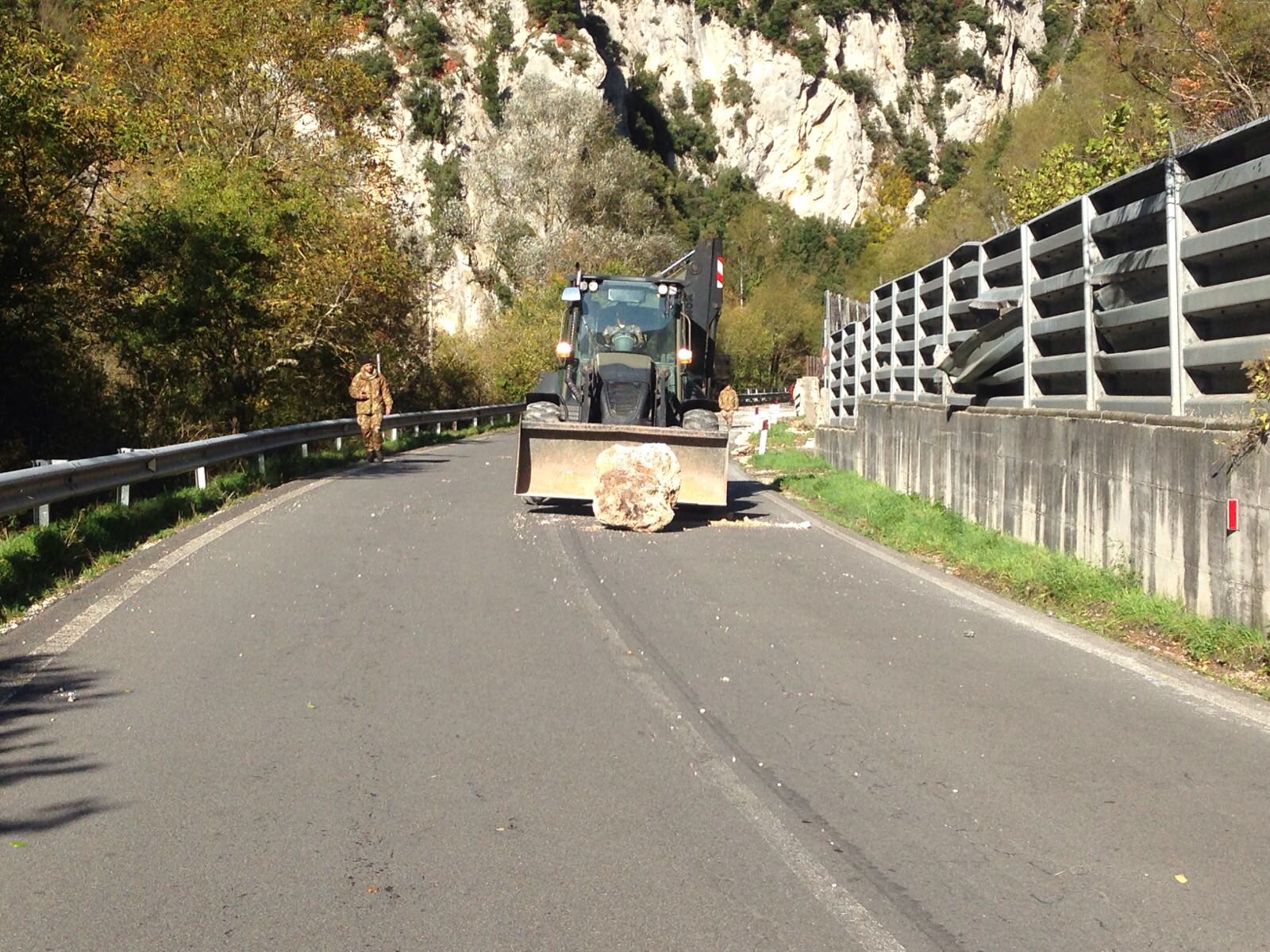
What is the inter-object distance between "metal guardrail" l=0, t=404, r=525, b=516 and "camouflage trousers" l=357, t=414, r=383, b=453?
0.90 meters

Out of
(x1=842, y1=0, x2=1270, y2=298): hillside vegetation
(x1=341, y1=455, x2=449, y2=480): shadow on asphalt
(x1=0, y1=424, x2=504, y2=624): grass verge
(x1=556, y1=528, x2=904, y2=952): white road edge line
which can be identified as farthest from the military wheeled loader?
(x1=556, y1=528, x2=904, y2=952): white road edge line

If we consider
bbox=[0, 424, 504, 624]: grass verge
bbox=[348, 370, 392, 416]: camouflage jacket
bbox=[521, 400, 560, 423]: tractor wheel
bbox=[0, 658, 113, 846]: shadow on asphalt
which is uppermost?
bbox=[348, 370, 392, 416]: camouflage jacket

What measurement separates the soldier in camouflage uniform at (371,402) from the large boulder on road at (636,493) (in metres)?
9.94

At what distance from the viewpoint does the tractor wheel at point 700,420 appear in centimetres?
1578

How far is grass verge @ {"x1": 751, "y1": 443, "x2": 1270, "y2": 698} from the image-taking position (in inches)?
308

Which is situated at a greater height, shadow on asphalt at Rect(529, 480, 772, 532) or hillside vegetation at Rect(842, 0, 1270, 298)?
hillside vegetation at Rect(842, 0, 1270, 298)

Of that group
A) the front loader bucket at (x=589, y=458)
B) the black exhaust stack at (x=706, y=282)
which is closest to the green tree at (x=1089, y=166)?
the black exhaust stack at (x=706, y=282)

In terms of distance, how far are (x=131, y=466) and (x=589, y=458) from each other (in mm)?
4786

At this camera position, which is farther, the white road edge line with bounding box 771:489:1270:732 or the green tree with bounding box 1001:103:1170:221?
the green tree with bounding box 1001:103:1170:221

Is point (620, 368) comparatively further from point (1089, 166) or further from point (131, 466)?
point (1089, 166)

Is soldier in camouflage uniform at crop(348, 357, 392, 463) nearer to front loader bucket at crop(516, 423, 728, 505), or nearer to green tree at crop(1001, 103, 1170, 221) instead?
front loader bucket at crop(516, 423, 728, 505)

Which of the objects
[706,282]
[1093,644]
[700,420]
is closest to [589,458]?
[700,420]

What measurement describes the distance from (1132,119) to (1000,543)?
1841 centimetres

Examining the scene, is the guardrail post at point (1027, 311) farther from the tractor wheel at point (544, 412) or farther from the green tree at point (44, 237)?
the green tree at point (44, 237)
